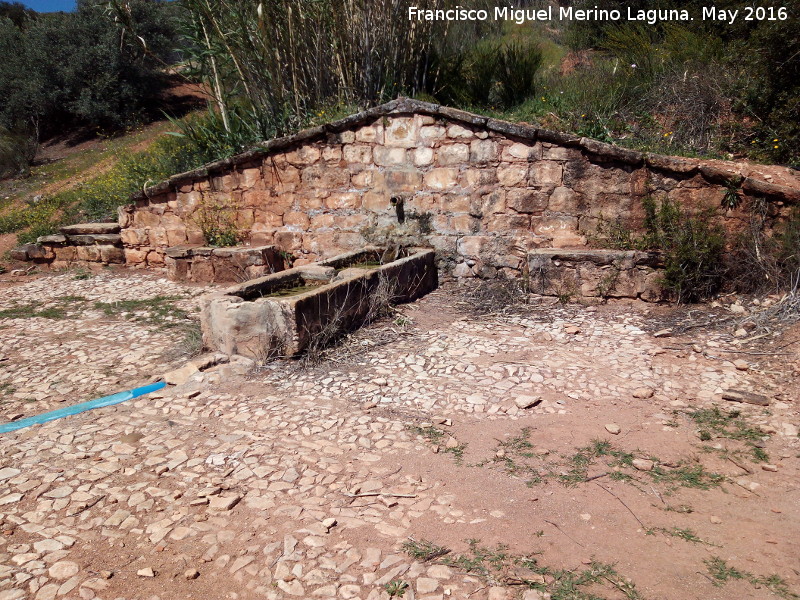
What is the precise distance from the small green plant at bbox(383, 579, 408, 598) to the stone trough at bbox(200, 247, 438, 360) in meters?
2.47

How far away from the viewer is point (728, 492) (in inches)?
116

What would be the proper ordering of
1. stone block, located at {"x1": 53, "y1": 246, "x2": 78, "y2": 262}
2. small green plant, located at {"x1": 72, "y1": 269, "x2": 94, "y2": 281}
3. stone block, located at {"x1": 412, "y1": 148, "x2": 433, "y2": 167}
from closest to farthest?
1. stone block, located at {"x1": 412, "y1": 148, "x2": 433, "y2": 167}
2. small green plant, located at {"x1": 72, "y1": 269, "x2": 94, "y2": 281}
3. stone block, located at {"x1": 53, "y1": 246, "x2": 78, "y2": 262}

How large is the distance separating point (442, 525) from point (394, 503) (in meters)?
0.30

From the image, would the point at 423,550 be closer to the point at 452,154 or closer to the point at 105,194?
the point at 452,154

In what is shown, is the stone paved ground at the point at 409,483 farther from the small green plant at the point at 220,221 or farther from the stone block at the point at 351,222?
the small green plant at the point at 220,221

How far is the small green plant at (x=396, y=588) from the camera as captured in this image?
2.32 metres

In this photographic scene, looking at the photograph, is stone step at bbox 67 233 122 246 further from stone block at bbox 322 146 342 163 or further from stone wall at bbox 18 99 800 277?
stone block at bbox 322 146 342 163

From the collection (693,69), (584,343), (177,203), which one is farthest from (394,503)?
(693,69)

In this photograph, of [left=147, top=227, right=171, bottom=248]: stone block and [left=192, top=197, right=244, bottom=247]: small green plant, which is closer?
[left=192, top=197, right=244, bottom=247]: small green plant

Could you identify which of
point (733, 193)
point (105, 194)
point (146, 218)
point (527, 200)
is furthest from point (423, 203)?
point (105, 194)

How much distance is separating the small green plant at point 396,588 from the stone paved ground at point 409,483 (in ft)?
0.04

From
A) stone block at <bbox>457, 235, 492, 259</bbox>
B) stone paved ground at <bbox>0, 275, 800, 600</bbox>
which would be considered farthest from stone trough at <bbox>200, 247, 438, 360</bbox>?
stone block at <bbox>457, 235, 492, 259</bbox>

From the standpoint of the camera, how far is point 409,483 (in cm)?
309

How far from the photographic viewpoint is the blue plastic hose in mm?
3713
